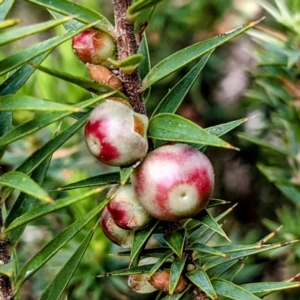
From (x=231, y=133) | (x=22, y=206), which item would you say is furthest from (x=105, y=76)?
(x=231, y=133)

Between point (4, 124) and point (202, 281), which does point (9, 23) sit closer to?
point (4, 124)

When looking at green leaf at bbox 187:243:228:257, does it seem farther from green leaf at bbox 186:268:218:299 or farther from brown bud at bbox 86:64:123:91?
brown bud at bbox 86:64:123:91

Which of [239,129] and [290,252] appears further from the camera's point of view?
[239,129]

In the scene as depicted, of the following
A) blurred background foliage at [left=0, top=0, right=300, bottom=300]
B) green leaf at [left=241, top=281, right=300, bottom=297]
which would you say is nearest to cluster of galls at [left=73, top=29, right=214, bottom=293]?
green leaf at [left=241, top=281, right=300, bottom=297]

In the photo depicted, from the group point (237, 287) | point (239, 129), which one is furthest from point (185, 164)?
point (239, 129)

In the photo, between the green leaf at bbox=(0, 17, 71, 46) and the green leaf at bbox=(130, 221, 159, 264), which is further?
the green leaf at bbox=(130, 221, 159, 264)

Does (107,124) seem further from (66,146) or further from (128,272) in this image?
(66,146)
